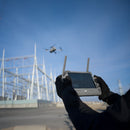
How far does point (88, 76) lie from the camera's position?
5.69 feet

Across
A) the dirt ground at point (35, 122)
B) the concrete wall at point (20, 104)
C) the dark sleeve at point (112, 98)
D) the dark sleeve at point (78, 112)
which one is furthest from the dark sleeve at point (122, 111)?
the concrete wall at point (20, 104)

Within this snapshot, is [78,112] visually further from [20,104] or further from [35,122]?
[20,104]

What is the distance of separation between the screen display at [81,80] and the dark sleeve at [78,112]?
0.46 meters

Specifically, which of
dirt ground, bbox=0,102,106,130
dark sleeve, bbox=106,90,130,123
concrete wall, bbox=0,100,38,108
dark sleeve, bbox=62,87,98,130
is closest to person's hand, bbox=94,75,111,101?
dark sleeve, bbox=62,87,98,130

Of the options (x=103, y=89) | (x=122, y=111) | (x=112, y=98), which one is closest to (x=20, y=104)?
(x=103, y=89)

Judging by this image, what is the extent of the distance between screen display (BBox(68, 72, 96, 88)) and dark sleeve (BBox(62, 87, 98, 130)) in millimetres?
457

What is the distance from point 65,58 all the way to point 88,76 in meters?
0.52

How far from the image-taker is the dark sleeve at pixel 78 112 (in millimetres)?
827

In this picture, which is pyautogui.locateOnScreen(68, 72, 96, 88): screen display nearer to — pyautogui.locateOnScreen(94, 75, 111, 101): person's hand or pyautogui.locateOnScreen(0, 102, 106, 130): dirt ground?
pyautogui.locateOnScreen(94, 75, 111, 101): person's hand

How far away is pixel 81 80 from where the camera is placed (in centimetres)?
165

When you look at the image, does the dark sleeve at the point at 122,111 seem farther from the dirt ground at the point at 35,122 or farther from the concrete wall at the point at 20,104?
the concrete wall at the point at 20,104

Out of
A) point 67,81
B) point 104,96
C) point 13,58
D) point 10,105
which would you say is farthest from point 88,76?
point 13,58

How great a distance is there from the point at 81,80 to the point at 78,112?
2.46ft

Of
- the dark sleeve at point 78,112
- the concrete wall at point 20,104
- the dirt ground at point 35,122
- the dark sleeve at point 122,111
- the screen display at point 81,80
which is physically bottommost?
the concrete wall at point 20,104
